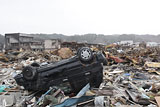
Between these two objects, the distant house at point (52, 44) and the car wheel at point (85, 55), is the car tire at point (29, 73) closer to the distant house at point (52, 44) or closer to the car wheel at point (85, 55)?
the car wheel at point (85, 55)

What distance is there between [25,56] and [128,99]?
37.2 ft

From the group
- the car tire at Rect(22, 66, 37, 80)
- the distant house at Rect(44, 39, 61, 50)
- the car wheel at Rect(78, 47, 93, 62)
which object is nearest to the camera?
the car wheel at Rect(78, 47, 93, 62)

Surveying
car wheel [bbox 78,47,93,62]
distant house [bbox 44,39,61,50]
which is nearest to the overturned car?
car wheel [bbox 78,47,93,62]

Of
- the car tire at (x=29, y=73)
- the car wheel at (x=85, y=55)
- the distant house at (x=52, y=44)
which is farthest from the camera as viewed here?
the distant house at (x=52, y=44)

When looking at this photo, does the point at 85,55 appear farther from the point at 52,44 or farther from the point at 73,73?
the point at 52,44

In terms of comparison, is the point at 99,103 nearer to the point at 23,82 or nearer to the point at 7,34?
the point at 23,82

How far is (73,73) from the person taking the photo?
170 inches

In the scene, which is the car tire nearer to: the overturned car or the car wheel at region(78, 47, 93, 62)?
the overturned car

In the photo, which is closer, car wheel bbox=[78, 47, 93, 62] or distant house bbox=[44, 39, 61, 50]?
Answer: car wheel bbox=[78, 47, 93, 62]

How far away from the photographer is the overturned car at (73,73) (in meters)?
4.30

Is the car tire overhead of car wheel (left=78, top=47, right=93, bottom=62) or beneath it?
beneath

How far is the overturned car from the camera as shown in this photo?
169 inches

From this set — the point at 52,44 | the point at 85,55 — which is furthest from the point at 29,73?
the point at 52,44

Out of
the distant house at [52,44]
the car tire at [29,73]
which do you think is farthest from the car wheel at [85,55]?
the distant house at [52,44]
